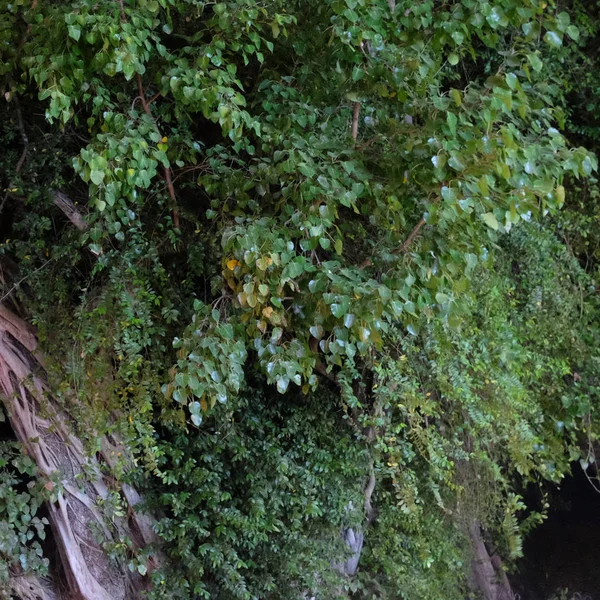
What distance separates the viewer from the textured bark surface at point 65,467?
2299 millimetres

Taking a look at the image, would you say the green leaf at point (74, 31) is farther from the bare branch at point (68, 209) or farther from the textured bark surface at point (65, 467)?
the textured bark surface at point (65, 467)

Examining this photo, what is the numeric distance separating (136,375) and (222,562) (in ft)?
2.60

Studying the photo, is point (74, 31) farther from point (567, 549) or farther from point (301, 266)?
point (567, 549)

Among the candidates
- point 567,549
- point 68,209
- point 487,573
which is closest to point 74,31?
point 68,209

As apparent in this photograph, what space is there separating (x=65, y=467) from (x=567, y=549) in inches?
150

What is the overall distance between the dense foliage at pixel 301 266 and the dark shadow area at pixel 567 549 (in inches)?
46.4

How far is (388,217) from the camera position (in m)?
1.86

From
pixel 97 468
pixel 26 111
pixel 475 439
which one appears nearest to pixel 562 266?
pixel 475 439

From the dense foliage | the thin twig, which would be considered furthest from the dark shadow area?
the thin twig

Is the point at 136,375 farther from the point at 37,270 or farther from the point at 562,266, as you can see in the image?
the point at 562,266

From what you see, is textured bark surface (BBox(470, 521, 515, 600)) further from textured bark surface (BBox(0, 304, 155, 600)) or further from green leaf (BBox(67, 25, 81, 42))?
green leaf (BBox(67, 25, 81, 42))

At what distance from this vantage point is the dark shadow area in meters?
4.13

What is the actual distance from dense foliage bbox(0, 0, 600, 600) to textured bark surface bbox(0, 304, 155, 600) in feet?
0.26

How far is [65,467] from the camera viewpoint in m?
2.33
